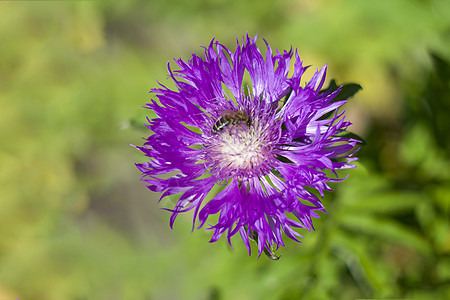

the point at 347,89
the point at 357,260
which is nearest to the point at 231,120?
the point at 347,89

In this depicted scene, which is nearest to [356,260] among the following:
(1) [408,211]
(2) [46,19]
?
(1) [408,211]

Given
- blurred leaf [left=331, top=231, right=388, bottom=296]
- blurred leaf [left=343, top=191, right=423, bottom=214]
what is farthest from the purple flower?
blurred leaf [left=343, top=191, right=423, bottom=214]

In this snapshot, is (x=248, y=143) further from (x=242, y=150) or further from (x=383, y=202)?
(x=383, y=202)

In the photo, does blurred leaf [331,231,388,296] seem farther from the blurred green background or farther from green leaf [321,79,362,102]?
green leaf [321,79,362,102]

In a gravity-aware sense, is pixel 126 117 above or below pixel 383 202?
above

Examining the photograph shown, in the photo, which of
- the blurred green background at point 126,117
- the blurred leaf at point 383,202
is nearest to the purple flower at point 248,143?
the blurred leaf at point 383,202

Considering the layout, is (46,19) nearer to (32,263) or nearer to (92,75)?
(92,75)
